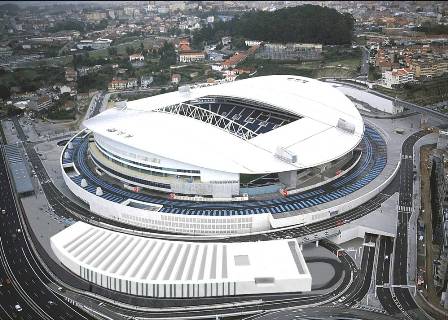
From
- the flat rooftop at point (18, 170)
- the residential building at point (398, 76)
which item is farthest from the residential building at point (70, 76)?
the residential building at point (398, 76)

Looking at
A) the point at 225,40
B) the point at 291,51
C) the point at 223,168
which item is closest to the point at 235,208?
the point at 223,168

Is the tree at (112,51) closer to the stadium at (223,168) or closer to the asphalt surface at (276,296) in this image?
the stadium at (223,168)

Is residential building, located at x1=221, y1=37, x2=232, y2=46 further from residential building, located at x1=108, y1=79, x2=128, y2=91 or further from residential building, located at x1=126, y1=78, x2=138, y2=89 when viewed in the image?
residential building, located at x1=108, y1=79, x2=128, y2=91

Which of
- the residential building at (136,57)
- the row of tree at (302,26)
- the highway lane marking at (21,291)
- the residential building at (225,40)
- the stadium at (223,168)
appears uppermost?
the row of tree at (302,26)

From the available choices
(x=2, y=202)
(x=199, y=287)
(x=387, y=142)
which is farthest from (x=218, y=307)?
(x=387, y=142)

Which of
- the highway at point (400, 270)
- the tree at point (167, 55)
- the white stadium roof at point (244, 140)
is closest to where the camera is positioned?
the highway at point (400, 270)

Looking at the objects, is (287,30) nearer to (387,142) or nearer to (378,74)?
(378,74)
